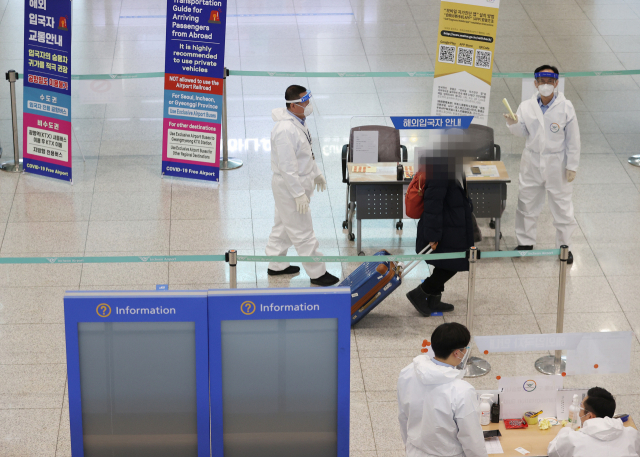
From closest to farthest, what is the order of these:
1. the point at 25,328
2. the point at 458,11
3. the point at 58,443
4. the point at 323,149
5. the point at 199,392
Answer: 1. the point at 199,392
2. the point at 58,443
3. the point at 25,328
4. the point at 458,11
5. the point at 323,149

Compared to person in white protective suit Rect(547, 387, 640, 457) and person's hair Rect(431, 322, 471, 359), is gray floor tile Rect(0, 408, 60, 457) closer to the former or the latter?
person's hair Rect(431, 322, 471, 359)

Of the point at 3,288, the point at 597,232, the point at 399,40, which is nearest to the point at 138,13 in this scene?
the point at 399,40

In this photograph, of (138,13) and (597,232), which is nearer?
(597,232)

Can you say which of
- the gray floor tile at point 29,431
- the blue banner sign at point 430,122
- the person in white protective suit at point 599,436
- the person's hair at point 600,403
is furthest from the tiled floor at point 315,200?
the person's hair at point 600,403

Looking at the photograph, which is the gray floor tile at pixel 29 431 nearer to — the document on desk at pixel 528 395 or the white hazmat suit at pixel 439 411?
the white hazmat suit at pixel 439 411

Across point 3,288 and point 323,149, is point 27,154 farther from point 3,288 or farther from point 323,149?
point 323,149

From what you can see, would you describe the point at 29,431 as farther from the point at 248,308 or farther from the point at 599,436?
the point at 599,436

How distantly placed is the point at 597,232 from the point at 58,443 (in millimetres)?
5578

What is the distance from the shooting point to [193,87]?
939cm

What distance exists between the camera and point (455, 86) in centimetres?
848

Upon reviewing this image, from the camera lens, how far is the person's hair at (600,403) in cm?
457

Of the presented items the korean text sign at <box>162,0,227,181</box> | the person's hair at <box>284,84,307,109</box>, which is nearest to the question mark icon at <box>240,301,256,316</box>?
the person's hair at <box>284,84,307,109</box>

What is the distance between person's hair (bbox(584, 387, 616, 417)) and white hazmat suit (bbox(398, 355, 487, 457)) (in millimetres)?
625

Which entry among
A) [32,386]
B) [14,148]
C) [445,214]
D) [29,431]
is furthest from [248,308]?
[14,148]
